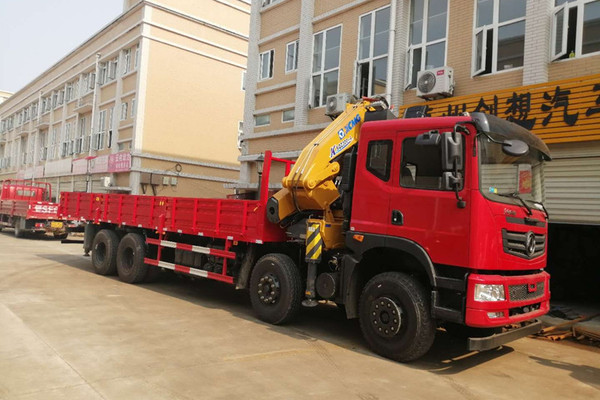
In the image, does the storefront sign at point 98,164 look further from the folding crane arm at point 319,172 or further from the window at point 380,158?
the window at point 380,158

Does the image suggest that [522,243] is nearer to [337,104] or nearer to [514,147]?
[514,147]

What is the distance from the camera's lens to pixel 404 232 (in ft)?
19.0

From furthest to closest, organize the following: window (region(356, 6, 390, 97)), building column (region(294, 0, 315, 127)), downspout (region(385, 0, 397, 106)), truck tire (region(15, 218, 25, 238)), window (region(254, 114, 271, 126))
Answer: truck tire (region(15, 218, 25, 238))
window (region(254, 114, 271, 126))
building column (region(294, 0, 315, 127))
window (region(356, 6, 390, 97))
downspout (region(385, 0, 397, 106))

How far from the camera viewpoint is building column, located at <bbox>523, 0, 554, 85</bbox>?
934 cm

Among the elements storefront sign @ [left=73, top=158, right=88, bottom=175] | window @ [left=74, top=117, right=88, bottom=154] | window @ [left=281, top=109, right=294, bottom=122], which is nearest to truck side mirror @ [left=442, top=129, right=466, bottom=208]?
window @ [left=281, top=109, right=294, bottom=122]

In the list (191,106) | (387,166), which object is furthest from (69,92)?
(387,166)

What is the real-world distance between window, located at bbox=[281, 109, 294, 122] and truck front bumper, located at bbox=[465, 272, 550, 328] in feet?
35.0

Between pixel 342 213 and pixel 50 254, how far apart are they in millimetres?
11578

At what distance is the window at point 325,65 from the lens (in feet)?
46.6

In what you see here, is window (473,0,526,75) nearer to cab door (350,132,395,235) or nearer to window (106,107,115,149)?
cab door (350,132,395,235)

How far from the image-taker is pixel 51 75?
36.7 metres

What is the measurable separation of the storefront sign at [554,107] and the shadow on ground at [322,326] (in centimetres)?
413

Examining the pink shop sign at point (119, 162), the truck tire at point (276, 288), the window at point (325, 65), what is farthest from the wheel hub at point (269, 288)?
the pink shop sign at point (119, 162)

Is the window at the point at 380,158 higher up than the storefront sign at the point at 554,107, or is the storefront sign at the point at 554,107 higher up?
the storefront sign at the point at 554,107
